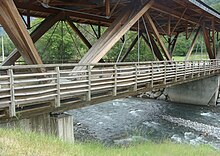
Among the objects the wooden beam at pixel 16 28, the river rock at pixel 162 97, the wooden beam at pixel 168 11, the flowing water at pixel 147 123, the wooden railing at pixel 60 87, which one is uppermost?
the wooden beam at pixel 168 11

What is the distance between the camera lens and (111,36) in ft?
30.3

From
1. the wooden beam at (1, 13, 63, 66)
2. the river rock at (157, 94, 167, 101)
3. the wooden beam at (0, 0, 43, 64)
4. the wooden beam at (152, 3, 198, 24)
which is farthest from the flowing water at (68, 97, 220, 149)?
the wooden beam at (152, 3, 198, 24)

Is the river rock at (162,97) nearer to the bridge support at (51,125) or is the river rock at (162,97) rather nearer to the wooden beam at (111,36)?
the wooden beam at (111,36)

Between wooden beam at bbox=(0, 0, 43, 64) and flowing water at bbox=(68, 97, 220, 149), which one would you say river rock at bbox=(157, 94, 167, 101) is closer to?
flowing water at bbox=(68, 97, 220, 149)

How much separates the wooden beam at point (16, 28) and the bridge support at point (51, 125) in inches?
65.3

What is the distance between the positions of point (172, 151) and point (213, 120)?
9.75 m

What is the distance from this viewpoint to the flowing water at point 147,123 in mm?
11805

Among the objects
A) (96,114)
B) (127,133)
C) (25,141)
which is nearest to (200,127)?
(127,133)

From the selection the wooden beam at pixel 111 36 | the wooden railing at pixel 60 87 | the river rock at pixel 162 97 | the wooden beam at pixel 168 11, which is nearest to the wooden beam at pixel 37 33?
the wooden railing at pixel 60 87

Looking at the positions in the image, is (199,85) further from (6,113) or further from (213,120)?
(6,113)

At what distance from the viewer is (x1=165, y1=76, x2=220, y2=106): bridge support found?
66.6 feet

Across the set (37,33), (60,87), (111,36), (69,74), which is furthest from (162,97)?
(60,87)

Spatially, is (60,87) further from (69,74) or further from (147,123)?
(147,123)

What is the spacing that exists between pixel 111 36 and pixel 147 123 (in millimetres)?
7230
